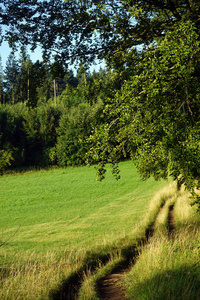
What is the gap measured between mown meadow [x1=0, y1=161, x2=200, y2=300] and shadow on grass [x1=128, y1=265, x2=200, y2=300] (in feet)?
0.04

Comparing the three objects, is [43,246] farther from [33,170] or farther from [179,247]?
[33,170]

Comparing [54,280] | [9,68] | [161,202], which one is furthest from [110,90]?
[9,68]

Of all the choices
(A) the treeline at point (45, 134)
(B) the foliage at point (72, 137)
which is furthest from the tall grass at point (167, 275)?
(B) the foliage at point (72, 137)

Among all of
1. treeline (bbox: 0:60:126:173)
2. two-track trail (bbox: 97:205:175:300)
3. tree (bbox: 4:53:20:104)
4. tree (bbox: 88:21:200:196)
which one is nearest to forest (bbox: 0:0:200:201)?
tree (bbox: 88:21:200:196)

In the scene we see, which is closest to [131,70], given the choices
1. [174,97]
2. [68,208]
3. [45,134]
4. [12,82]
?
[174,97]

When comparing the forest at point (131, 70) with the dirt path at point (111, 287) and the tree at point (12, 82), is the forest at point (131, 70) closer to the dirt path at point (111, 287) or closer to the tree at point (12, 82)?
the dirt path at point (111, 287)

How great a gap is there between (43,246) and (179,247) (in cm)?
845

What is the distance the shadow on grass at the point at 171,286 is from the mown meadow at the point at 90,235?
13mm

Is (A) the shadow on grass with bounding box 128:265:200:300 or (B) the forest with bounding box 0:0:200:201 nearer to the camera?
(A) the shadow on grass with bounding box 128:265:200:300

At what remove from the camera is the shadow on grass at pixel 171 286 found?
402 cm

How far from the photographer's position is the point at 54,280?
5309mm

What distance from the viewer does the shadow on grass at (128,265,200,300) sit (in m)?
4.02

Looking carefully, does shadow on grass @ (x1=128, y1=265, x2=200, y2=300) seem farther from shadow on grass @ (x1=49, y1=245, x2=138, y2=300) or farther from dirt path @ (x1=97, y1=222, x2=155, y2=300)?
shadow on grass @ (x1=49, y1=245, x2=138, y2=300)

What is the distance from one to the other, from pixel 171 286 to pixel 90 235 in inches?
405
